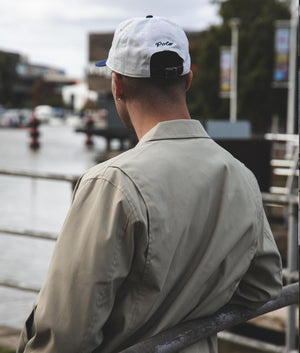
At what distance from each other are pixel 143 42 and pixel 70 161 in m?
19.2

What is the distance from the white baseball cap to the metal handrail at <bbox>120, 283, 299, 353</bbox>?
2.08ft

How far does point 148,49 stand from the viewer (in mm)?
1604

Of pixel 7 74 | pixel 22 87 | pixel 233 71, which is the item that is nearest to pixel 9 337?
pixel 233 71

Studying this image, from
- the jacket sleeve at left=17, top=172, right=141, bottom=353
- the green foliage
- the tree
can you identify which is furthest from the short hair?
the tree

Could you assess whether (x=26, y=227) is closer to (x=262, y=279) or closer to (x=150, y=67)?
(x=262, y=279)

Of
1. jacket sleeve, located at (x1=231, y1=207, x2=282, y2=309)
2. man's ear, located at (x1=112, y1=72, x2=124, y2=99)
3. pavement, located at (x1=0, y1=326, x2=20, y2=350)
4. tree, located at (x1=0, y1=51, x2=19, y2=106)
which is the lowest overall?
pavement, located at (x1=0, y1=326, x2=20, y2=350)

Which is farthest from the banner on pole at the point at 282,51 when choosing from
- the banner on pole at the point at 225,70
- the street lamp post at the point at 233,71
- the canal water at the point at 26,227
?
the canal water at the point at 26,227

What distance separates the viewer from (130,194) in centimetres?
140

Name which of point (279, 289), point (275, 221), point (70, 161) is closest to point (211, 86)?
point (70, 161)

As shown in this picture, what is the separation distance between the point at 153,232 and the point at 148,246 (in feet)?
0.11

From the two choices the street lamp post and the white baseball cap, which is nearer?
the white baseball cap

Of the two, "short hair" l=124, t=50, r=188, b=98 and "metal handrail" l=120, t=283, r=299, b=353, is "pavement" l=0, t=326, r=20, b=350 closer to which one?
"metal handrail" l=120, t=283, r=299, b=353

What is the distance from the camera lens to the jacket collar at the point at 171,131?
5.23ft

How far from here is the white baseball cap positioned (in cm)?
160
